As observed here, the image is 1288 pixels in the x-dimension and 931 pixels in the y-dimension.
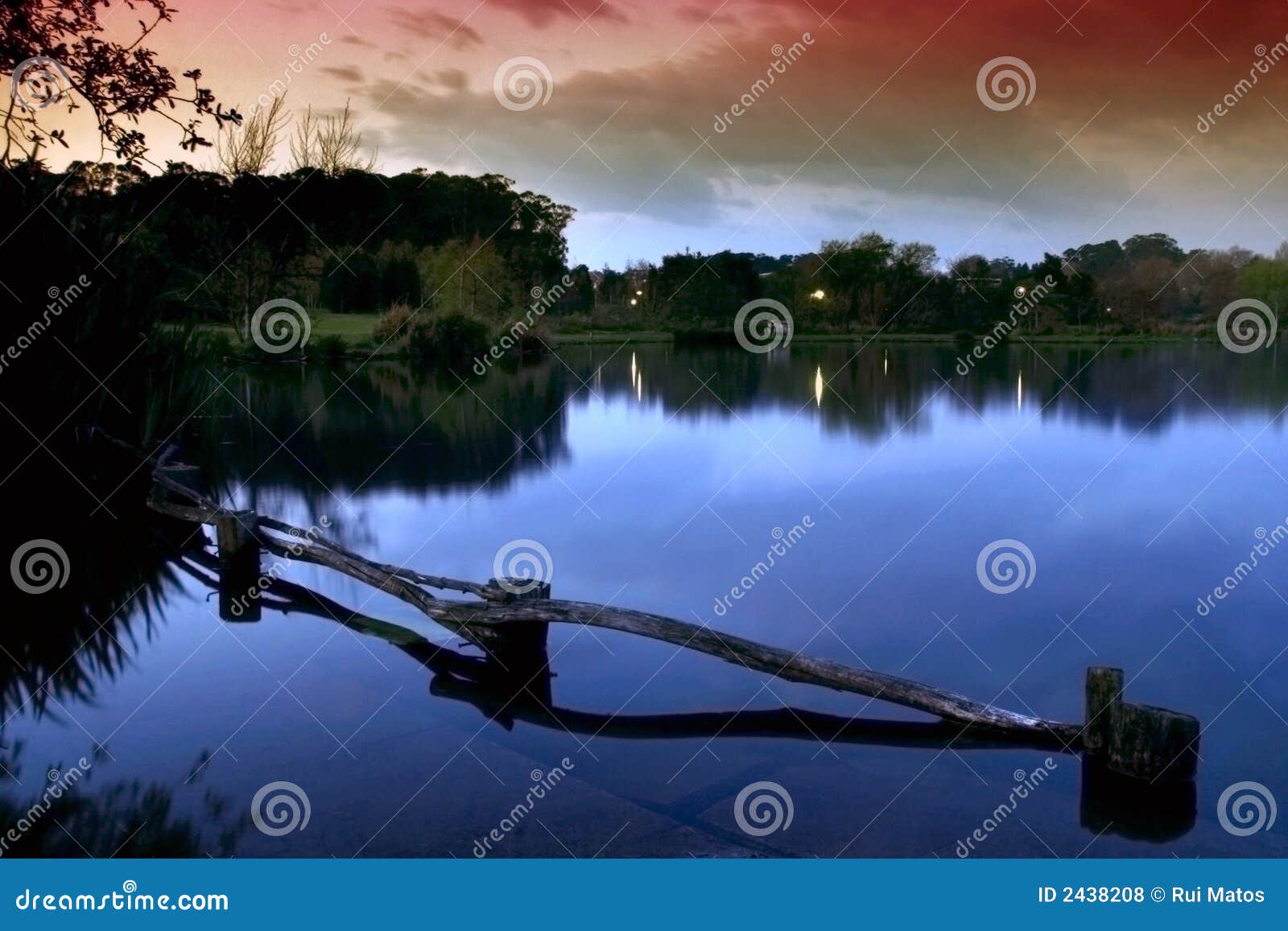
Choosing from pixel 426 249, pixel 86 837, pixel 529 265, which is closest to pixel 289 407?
pixel 86 837

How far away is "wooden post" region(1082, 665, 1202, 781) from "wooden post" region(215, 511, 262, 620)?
537 centimetres

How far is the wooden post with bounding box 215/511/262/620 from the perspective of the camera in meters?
7.50

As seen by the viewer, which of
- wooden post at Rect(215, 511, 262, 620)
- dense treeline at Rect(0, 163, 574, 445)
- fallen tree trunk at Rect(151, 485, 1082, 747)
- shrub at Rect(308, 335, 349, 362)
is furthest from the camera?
shrub at Rect(308, 335, 349, 362)

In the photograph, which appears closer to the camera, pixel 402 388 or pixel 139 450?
pixel 139 450

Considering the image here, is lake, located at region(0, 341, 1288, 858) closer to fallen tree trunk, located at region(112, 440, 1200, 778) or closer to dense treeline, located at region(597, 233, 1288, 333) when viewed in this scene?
fallen tree trunk, located at region(112, 440, 1200, 778)

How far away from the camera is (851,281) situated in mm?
66375

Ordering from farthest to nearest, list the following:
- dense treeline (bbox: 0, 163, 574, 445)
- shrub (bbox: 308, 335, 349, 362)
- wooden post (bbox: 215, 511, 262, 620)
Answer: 1. shrub (bbox: 308, 335, 349, 362)
2. dense treeline (bbox: 0, 163, 574, 445)
3. wooden post (bbox: 215, 511, 262, 620)

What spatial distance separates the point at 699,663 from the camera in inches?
237

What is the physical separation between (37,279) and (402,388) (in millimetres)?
16267

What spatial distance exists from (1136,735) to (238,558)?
584 centimetres

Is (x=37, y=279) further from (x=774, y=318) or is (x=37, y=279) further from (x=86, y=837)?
(x=774, y=318)

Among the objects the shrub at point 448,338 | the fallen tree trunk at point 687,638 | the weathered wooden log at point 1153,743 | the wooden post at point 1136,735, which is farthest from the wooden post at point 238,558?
the shrub at point 448,338

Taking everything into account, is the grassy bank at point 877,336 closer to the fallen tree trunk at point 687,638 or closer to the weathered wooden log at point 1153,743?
the fallen tree trunk at point 687,638

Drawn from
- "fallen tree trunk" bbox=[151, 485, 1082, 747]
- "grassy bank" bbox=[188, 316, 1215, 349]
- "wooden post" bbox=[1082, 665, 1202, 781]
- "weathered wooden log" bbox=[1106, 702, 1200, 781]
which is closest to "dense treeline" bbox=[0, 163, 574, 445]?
"fallen tree trunk" bbox=[151, 485, 1082, 747]
